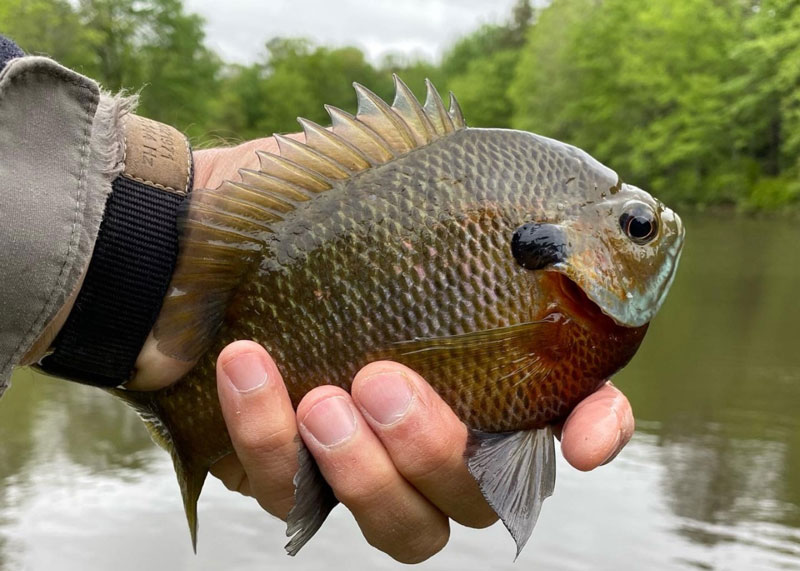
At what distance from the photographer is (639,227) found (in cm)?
210

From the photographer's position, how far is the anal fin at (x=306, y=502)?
2.14 metres

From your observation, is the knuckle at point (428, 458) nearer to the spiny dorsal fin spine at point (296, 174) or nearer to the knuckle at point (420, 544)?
the knuckle at point (420, 544)

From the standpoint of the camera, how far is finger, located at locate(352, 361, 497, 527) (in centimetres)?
207

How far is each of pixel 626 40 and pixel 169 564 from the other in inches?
1786

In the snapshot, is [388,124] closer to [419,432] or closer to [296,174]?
[296,174]

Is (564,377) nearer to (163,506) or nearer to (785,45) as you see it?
(163,506)

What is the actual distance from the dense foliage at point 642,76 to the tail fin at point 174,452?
32.8 metres

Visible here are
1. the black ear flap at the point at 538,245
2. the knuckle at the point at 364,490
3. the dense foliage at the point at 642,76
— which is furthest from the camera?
the dense foliage at the point at 642,76

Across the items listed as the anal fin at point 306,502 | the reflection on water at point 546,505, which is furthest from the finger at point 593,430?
the reflection on water at point 546,505

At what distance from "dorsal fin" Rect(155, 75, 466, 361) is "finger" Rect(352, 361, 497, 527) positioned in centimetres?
46

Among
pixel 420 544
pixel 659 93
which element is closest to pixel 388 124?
pixel 420 544

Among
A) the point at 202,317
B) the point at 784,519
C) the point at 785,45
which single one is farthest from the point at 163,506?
the point at 785,45

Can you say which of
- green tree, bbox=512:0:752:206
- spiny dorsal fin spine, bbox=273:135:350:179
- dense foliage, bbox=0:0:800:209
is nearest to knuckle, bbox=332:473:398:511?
spiny dorsal fin spine, bbox=273:135:350:179

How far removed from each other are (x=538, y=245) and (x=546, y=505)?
4125 millimetres
